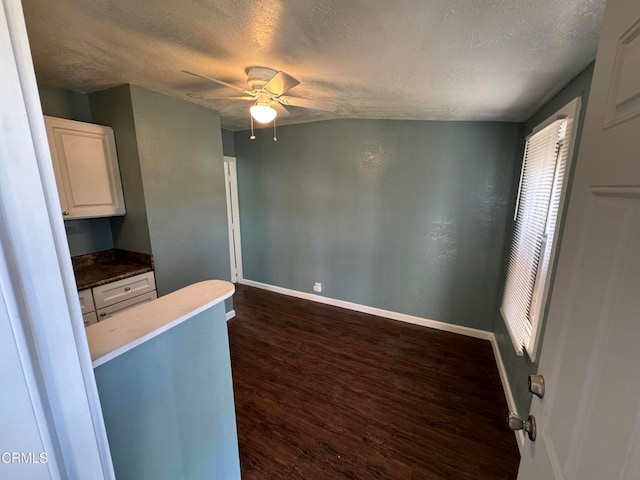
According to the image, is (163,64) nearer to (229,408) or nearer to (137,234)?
(137,234)

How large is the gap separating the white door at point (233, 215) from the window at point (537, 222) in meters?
3.65

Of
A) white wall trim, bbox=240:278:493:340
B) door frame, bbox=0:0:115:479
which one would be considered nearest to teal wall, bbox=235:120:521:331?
white wall trim, bbox=240:278:493:340

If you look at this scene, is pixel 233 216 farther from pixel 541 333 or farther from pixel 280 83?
pixel 541 333

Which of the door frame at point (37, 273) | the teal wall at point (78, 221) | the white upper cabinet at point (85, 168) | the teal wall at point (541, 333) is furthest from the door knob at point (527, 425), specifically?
the teal wall at point (78, 221)

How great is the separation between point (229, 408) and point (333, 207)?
264 centimetres

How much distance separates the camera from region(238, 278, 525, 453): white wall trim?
2.26 m

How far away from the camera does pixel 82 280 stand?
2.07 metres

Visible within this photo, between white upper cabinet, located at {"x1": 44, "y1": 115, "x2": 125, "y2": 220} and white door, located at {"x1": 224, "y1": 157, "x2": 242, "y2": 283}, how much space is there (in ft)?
5.81

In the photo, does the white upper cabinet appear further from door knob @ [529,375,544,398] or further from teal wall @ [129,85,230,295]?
door knob @ [529,375,544,398]

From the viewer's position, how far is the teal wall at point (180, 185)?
7.64 feet

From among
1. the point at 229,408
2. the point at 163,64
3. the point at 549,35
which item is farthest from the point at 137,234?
the point at 549,35

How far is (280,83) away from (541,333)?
224cm

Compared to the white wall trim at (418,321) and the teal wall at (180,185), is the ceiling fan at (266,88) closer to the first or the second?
the teal wall at (180,185)

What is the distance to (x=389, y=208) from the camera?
3.24 metres
